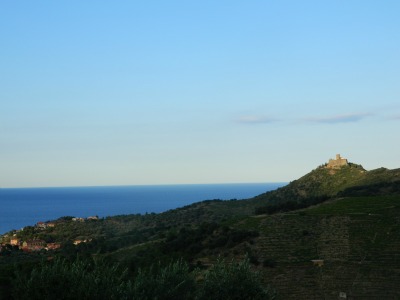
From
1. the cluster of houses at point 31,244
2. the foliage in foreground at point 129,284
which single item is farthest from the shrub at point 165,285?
the cluster of houses at point 31,244

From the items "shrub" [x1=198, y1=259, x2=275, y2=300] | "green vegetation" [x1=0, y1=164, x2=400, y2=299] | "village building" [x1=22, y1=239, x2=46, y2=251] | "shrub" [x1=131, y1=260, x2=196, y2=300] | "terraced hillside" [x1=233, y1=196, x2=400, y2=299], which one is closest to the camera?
"green vegetation" [x1=0, y1=164, x2=400, y2=299]

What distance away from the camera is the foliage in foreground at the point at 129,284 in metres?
24.7

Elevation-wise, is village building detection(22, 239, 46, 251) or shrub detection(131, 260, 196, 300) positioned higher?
shrub detection(131, 260, 196, 300)

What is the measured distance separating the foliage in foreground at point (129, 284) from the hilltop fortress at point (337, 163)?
4268 inches

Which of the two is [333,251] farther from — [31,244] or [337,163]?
[337,163]

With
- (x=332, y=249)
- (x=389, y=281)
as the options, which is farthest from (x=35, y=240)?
(x=389, y=281)

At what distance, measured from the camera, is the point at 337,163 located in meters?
138

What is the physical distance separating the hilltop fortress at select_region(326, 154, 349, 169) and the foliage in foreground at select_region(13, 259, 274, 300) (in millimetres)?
108402

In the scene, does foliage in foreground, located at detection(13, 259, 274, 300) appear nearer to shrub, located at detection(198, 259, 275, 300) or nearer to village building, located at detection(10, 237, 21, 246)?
shrub, located at detection(198, 259, 275, 300)

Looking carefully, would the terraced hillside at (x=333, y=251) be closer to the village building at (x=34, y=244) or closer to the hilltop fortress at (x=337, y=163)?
the village building at (x=34, y=244)

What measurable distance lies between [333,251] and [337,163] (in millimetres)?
87137

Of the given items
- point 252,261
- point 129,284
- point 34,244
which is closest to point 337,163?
point 34,244

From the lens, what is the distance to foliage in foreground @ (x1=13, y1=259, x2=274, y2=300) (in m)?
24.7

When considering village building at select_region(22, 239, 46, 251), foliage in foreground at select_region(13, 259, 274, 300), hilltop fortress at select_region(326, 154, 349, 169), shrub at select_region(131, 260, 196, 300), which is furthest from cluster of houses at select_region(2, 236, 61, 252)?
hilltop fortress at select_region(326, 154, 349, 169)
